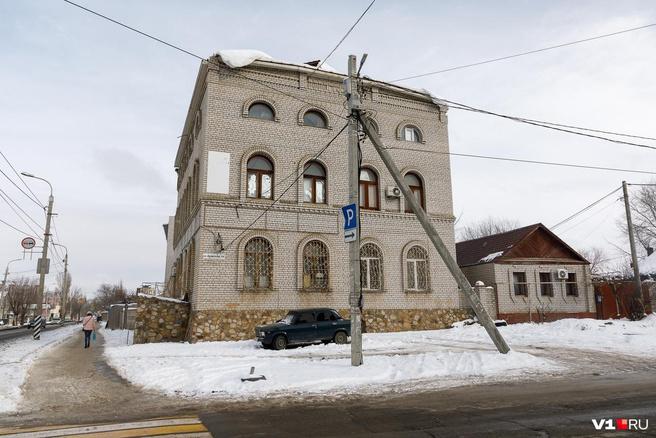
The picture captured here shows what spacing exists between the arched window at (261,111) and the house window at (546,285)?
17.0 meters

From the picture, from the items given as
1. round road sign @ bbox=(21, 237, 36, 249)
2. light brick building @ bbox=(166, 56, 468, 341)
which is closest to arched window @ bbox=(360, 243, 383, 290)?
light brick building @ bbox=(166, 56, 468, 341)

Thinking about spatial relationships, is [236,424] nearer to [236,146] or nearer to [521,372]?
[521,372]

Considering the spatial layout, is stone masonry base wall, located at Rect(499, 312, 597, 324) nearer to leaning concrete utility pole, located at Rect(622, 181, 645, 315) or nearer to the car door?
leaning concrete utility pole, located at Rect(622, 181, 645, 315)

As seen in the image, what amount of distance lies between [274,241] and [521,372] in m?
11.7

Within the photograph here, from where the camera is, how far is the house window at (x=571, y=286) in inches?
1029

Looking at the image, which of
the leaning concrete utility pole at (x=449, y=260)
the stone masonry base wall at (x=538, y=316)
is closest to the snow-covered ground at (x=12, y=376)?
the leaning concrete utility pole at (x=449, y=260)

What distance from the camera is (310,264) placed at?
20.4 metres

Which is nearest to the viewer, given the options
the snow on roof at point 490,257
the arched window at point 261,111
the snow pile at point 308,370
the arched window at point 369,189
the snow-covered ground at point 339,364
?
the snow pile at point 308,370

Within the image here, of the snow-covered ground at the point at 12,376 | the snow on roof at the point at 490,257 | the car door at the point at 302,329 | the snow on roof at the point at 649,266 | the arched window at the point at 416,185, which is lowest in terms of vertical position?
the snow-covered ground at the point at 12,376

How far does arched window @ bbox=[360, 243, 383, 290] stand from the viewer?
69.7ft

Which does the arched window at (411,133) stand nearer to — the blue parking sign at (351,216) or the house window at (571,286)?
the house window at (571,286)

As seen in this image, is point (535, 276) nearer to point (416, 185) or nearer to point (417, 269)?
point (417, 269)

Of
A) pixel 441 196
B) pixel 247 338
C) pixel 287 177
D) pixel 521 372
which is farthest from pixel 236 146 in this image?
pixel 521 372

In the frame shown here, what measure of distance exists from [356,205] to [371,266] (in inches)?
414
